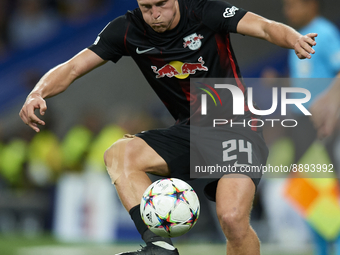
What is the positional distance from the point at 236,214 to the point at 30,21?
33.6 feet

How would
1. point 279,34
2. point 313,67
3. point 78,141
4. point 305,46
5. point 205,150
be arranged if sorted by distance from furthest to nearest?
point 78,141
point 313,67
point 205,150
point 279,34
point 305,46

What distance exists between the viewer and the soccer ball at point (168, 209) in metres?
3.17

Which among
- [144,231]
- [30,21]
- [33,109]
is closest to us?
[144,231]

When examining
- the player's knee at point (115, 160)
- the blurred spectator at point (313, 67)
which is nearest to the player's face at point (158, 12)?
the player's knee at point (115, 160)

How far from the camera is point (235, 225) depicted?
3232 millimetres

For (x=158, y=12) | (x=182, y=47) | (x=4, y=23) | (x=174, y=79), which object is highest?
(x=4, y=23)

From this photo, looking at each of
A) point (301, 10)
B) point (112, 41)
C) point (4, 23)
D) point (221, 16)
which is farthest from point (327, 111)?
point (4, 23)

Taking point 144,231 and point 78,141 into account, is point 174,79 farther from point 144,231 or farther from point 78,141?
point 78,141

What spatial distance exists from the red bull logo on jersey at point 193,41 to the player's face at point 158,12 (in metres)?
0.19

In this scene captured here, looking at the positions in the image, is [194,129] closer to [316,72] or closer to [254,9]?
[316,72]

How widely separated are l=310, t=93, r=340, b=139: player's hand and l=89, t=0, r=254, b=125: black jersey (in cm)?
64

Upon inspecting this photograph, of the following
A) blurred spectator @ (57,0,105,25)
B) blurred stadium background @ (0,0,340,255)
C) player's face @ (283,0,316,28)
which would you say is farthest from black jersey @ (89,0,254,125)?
blurred spectator @ (57,0,105,25)

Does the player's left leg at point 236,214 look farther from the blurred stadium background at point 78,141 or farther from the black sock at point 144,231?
the blurred stadium background at point 78,141

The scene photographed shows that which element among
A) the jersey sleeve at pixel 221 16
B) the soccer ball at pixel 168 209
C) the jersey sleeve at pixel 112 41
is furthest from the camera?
the jersey sleeve at pixel 112 41
